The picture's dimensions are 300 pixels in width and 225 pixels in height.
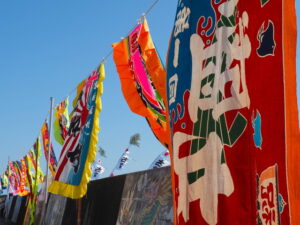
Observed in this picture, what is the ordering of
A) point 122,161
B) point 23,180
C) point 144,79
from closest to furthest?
1. point 144,79
2. point 122,161
3. point 23,180

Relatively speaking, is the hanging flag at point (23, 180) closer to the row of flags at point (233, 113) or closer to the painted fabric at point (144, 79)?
the painted fabric at point (144, 79)

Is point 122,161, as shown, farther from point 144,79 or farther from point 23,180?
point 144,79

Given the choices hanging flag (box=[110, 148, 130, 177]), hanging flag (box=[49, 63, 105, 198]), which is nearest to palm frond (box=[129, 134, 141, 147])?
hanging flag (box=[110, 148, 130, 177])

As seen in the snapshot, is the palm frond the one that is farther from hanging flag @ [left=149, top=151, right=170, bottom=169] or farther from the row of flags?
the row of flags

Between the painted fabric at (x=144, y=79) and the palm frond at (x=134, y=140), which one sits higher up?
the palm frond at (x=134, y=140)

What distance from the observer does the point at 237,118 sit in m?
3.04

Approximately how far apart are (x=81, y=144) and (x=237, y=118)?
434cm

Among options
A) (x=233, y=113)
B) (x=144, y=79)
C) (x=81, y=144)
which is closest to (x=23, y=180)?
(x=81, y=144)

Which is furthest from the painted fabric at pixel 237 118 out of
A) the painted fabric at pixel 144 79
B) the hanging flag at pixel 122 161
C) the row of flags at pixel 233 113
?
the hanging flag at pixel 122 161

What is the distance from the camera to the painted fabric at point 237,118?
8.87 feet

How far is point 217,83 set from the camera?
326cm

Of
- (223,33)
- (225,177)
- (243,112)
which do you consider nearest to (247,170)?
(225,177)

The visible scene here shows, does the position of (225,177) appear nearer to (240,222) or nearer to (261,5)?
(240,222)

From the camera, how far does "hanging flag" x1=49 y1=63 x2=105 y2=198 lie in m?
6.58
